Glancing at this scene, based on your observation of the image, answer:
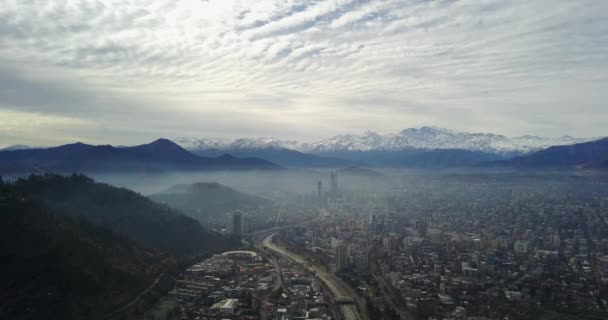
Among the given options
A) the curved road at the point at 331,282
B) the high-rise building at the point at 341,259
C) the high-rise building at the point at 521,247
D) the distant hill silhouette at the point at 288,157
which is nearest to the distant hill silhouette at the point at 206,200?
the curved road at the point at 331,282

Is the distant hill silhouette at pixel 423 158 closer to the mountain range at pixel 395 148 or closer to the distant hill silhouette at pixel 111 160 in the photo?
the mountain range at pixel 395 148

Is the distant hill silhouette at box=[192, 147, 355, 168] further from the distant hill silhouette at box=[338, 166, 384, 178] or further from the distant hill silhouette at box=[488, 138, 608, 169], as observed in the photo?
the distant hill silhouette at box=[488, 138, 608, 169]

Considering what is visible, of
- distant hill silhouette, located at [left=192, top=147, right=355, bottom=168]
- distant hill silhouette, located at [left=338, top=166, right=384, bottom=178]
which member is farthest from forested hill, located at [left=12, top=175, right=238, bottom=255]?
distant hill silhouette, located at [left=192, top=147, right=355, bottom=168]

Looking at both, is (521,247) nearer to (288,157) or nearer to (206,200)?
(206,200)

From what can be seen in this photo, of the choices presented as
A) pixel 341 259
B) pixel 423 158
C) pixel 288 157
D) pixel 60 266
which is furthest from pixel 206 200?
pixel 423 158

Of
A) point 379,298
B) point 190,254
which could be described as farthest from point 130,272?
point 379,298
